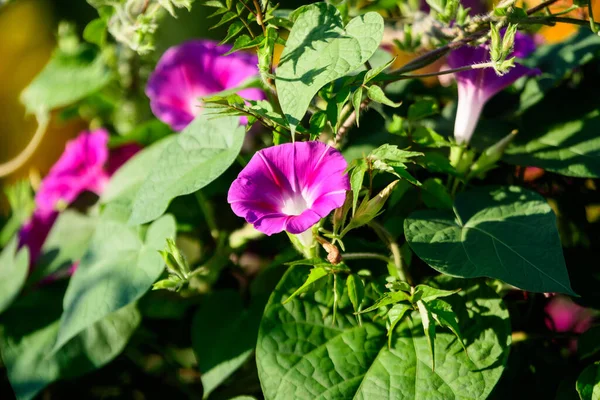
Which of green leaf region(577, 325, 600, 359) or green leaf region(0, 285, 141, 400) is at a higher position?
green leaf region(577, 325, 600, 359)

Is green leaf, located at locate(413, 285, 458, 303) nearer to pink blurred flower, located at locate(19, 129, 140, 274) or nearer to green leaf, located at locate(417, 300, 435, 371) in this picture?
green leaf, located at locate(417, 300, 435, 371)

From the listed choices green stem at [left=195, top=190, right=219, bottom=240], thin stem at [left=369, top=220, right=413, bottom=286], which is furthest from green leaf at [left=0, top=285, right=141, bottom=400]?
thin stem at [left=369, top=220, right=413, bottom=286]

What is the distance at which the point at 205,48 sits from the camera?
937 mm

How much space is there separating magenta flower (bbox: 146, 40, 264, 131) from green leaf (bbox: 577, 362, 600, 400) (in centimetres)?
61

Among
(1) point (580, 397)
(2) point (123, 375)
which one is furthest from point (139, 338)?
(1) point (580, 397)

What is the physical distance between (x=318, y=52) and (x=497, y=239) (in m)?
0.26

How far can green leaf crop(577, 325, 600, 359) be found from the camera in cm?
65

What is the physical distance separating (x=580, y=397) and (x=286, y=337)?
310 millimetres

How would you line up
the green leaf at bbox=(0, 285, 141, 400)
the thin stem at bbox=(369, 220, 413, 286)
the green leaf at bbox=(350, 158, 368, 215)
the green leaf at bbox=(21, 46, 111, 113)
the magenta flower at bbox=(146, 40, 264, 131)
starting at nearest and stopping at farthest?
the green leaf at bbox=(350, 158, 368, 215) < the thin stem at bbox=(369, 220, 413, 286) < the green leaf at bbox=(0, 285, 141, 400) < the magenta flower at bbox=(146, 40, 264, 131) < the green leaf at bbox=(21, 46, 111, 113)

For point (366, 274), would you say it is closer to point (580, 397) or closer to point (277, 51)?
point (580, 397)

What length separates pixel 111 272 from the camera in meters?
0.75

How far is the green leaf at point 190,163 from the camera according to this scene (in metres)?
0.64

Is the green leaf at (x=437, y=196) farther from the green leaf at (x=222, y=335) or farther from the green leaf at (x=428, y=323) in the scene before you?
the green leaf at (x=222, y=335)

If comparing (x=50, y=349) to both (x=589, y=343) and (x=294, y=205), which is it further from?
(x=589, y=343)
